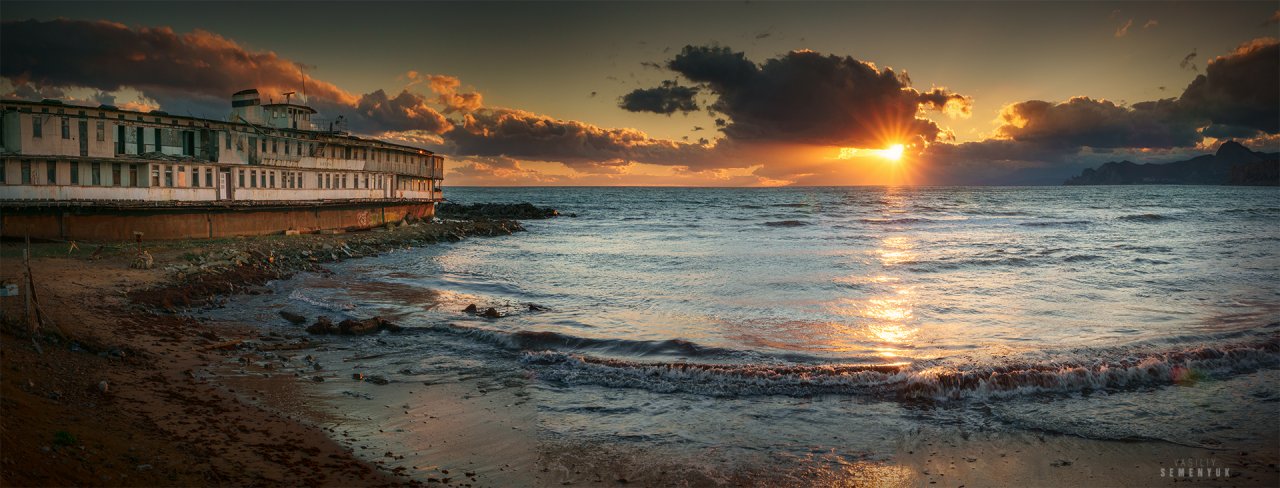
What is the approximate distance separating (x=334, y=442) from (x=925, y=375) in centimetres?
1159

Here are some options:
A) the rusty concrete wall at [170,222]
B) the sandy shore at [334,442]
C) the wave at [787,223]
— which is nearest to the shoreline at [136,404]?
the sandy shore at [334,442]

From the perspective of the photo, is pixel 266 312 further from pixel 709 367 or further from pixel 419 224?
pixel 419 224

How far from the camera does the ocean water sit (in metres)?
12.3

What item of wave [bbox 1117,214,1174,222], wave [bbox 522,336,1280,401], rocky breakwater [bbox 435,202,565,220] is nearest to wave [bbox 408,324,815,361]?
wave [bbox 522,336,1280,401]

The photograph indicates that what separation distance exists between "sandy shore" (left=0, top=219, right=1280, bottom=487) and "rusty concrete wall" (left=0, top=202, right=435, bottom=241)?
19838mm

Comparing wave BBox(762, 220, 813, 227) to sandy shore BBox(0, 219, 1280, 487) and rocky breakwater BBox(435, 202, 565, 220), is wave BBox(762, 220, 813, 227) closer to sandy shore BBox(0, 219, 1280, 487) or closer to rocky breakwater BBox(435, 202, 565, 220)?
rocky breakwater BBox(435, 202, 565, 220)

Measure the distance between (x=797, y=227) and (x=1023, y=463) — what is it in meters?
63.6

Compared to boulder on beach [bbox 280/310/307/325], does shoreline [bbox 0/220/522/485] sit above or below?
above

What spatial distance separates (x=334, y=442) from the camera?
10.7m

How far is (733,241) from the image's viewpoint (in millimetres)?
55188

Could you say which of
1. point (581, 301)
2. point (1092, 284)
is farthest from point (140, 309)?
point (1092, 284)

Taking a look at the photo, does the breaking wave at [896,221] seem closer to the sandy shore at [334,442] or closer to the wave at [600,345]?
the wave at [600,345]

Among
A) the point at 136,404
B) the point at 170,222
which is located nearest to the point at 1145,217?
the point at 170,222

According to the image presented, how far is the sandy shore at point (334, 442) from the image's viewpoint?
8.73m
